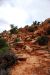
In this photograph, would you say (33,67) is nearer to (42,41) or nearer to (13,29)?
(42,41)

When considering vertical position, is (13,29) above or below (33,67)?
above

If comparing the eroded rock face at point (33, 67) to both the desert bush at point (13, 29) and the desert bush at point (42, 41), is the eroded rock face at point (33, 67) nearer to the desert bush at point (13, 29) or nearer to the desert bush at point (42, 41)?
the desert bush at point (42, 41)

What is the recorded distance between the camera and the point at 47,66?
11258 mm

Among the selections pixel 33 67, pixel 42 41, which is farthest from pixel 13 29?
pixel 33 67

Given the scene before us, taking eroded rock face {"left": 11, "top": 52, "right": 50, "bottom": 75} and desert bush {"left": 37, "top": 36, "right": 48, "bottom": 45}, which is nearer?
eroded rock face {"left": 11, "top": 52, "right": 50, "bottom": 75}

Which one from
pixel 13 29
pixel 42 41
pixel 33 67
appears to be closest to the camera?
pixel 33 67

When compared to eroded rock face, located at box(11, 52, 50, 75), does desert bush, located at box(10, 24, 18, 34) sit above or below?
above

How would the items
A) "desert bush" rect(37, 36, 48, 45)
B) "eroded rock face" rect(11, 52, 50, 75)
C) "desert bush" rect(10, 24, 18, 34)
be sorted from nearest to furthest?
"eroded rock face" rect(11, 52, 50, 75) → "desert bush" rect(37, 36, 48, 45) → "desert bush" rect(10, 24, 18, 34)

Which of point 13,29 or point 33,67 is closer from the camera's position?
point 33,67

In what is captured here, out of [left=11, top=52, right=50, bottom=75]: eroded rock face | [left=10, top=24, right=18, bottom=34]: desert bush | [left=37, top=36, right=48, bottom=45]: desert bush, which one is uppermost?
[left=10, top=24, right=18, bottom=34]: desert bush

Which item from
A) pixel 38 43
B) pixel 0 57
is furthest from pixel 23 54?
pixel 38 43

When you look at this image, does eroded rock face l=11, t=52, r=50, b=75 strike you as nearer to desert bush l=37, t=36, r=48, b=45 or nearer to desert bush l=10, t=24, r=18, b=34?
desert bush l=37, t=36, r=48, b=45

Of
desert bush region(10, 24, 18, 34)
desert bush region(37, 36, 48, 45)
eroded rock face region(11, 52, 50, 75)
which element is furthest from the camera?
desert bush region(10, 24, 18, 34)

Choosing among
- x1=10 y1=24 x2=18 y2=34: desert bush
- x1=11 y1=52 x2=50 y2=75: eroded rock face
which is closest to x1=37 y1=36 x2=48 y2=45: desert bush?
x1=11 y1=52 x2=50 y2=75: eroded rock face
